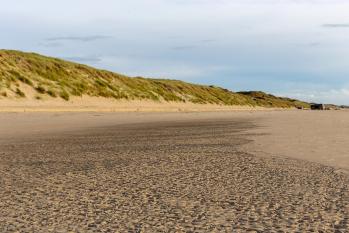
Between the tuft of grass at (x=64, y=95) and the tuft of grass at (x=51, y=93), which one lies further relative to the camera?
the tuft of grass at (x=64, y=95)

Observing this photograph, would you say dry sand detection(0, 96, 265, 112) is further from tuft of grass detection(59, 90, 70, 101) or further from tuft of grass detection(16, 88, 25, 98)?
tuft of grass detection(16, 88, 25, 98)

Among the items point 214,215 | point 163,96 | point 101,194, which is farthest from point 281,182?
point 163,96

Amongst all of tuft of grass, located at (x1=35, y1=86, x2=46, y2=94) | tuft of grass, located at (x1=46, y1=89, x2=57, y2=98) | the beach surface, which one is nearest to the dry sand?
tuft of grass, located at (x1=46, y1=89, x2=57, y2=98)

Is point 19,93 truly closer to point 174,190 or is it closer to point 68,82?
point 68,82

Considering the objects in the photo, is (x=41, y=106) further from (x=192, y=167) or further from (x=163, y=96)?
(x=192, y=167)

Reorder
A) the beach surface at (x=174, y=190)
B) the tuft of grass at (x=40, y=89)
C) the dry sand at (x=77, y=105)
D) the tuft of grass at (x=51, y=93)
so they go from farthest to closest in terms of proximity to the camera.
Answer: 1. the tuft of grass at (x=51, y=93)
2. the tuft of grass at (x=40, y=89)
3. the dry sand at (x=77, y=105)
4. the beach surface at (x=174, y=190)

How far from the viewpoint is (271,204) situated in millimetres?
4492

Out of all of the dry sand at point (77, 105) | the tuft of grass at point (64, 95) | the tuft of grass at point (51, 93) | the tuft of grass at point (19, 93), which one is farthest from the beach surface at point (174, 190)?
the tuft of grass at point (64, 95)

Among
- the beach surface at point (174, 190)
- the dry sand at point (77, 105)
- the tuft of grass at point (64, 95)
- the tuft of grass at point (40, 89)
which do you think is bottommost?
the beach surface at point (174, 190)

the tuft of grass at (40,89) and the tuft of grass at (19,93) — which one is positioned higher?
the tuft of grass at (40,89)

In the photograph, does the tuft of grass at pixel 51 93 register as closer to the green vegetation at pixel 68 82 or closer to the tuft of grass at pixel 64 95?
the green vegetation at pixel 68 82

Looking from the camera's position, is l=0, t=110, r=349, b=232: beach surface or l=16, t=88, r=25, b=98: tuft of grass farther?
l=16, t=88, r=25, b=98: tuft of grass

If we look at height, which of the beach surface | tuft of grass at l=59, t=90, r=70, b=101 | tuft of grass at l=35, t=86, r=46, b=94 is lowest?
the beach surface

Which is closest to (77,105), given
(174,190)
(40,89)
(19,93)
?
(40,89)
